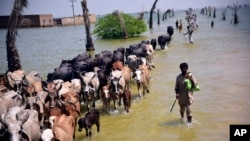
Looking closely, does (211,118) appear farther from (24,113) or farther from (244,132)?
(24,113)

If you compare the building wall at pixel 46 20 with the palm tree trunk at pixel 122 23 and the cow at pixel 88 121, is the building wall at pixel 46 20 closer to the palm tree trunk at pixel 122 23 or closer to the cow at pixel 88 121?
the palm tree trunk at pixel 122 23

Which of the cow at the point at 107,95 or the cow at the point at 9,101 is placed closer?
the cow at the point at 9,101

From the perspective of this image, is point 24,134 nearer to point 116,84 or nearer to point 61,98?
point 61,98

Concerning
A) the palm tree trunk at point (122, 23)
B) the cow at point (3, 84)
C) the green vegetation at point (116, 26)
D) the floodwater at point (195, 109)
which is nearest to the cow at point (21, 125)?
the floodwater at point (195, 109)

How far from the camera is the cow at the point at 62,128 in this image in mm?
8297

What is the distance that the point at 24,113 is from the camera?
8727 mm

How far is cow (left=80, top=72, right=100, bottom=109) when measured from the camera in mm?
12602

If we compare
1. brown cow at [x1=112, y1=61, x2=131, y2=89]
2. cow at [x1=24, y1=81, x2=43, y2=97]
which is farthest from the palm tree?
cow at [x1=24, y1=81, x2=43, y2=97]

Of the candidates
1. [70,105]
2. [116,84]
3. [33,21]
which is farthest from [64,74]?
[33,21]

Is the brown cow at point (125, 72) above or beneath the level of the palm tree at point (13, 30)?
beneath

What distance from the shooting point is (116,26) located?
41.2 metres

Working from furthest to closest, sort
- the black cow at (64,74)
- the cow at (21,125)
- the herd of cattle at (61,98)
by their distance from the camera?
the black cow at (64,74)
the herd of cattle at (61,98)
the cow at (21,125)

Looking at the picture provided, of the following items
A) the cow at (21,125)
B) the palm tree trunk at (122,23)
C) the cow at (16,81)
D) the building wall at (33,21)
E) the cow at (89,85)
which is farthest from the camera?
the building wall at (33,21)

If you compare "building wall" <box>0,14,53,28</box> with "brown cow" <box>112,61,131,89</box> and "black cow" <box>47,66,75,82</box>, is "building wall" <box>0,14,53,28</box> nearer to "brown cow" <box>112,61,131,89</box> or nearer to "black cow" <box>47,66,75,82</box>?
"black cow" <box>47,66,75,82</box>
